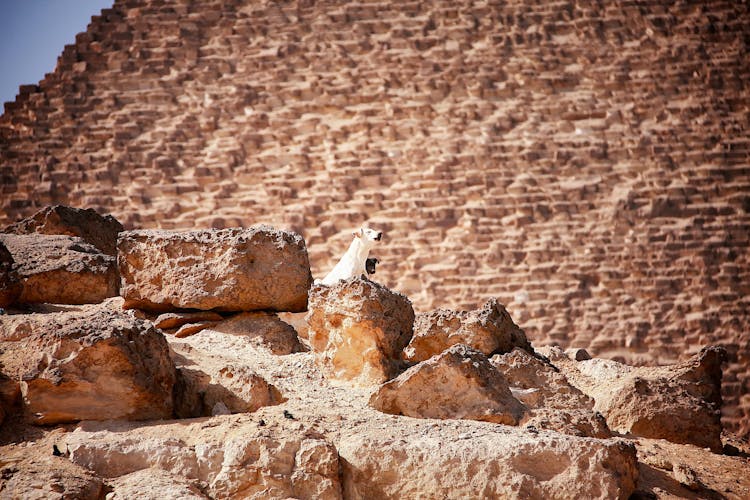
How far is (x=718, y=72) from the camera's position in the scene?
14508mm

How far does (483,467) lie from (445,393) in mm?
546

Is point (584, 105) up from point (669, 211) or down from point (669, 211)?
up

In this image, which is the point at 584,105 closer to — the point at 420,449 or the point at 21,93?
the point at 21,93

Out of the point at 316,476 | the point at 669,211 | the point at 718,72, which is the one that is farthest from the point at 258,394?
the point at 718,72

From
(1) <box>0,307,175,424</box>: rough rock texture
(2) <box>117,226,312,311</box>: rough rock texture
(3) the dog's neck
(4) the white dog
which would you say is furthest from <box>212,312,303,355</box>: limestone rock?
(3) the dog's neck

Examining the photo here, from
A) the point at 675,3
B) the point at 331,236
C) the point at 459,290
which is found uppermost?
the point at 675,3

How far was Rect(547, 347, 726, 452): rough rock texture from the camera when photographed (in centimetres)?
442

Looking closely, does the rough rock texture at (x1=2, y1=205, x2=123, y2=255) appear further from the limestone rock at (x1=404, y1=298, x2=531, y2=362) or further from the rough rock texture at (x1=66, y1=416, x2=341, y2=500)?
the rough rock texture at (x1=66, y1=416, x2=341, y2=500)

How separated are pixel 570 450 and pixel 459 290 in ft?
33.2

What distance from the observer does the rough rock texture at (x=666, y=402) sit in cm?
442

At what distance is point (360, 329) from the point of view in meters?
3.70

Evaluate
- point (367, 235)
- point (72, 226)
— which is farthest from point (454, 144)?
point (72, 226)

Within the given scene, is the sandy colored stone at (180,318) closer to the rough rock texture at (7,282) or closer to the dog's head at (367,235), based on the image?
the rough rock texture at (7,282)

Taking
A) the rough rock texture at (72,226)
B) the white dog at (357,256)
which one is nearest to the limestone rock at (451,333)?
the white dog at (357,256)
